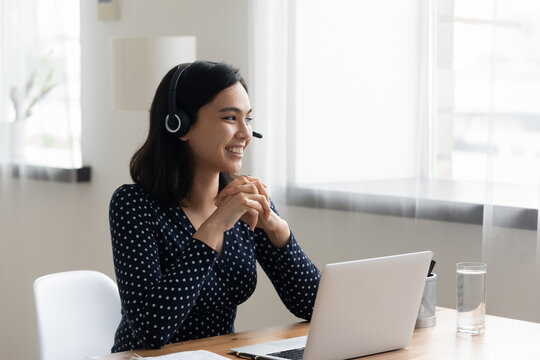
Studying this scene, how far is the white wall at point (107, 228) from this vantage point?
2.74m

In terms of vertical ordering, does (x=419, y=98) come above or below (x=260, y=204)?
above

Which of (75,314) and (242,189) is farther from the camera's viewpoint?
(75,314)

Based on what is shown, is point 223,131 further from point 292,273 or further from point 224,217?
→ point 292,273

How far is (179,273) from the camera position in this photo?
6.00 feet

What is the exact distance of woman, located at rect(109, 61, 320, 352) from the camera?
185 centimetres

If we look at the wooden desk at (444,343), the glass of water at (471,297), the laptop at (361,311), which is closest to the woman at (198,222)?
the wooden desk at (444,343)

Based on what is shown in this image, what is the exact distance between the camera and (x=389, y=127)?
2.91m

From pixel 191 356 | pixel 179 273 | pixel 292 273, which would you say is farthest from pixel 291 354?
pixel 292 273

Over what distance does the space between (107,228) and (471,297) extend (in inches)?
92.3

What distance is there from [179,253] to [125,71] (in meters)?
Result: 1.20

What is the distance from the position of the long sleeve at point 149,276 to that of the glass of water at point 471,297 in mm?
519

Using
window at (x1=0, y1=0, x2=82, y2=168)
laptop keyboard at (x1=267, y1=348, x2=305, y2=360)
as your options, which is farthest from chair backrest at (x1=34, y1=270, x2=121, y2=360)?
window at (x1=0, y1=0, x2=82, y2=168)

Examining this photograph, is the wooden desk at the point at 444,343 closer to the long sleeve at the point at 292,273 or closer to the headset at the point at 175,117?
the long sleeve at the point at 292,273

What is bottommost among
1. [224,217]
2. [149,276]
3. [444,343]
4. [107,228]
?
[107,228]
